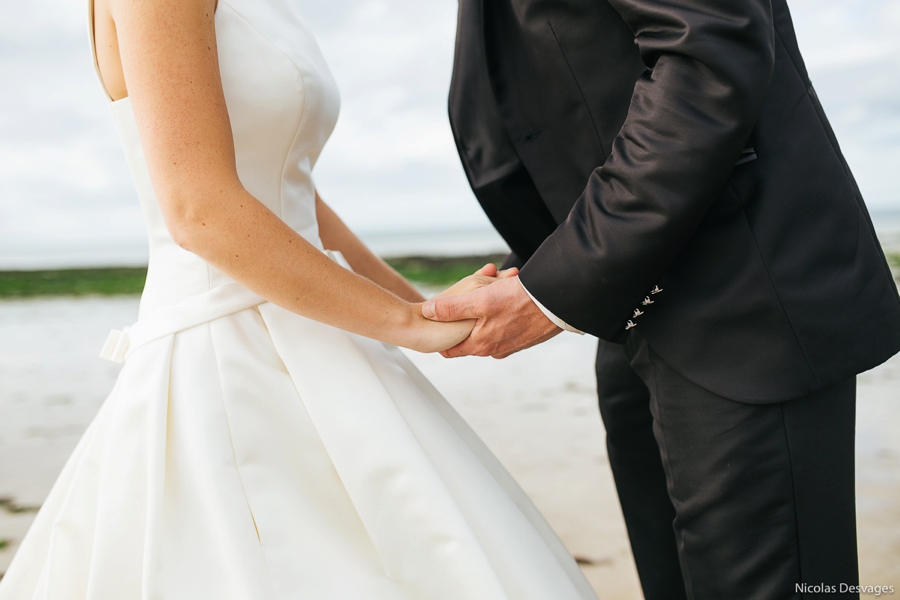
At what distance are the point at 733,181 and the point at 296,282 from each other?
2.68 ft

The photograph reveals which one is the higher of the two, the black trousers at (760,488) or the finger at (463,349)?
the finger at (463,349)

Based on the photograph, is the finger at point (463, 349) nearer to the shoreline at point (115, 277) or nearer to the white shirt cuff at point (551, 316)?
the white shirt cuff at point (551, 316)

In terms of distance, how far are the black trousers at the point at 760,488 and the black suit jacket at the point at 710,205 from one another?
62 millimetres

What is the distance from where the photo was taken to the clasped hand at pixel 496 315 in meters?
1.28

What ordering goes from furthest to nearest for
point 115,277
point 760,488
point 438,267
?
point 438,267, point 115,277, point 760,488

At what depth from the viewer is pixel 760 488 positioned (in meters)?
1.15

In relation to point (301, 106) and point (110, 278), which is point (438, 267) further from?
point (301, 106)

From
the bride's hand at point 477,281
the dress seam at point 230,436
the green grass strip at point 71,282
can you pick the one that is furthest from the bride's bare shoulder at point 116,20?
the green grass strip at point 71,282

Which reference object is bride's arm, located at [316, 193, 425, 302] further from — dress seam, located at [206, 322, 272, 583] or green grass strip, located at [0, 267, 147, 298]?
green grass strip, located at [0, 267, 147, 298]

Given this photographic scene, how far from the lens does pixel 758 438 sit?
45.2 inches

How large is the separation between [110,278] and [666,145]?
1701 centimetres

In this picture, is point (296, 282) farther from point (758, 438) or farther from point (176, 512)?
point (758, 438)

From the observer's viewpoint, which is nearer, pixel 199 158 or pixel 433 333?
pixel 199 158

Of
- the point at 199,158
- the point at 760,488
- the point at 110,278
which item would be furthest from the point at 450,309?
the point at 110,278
